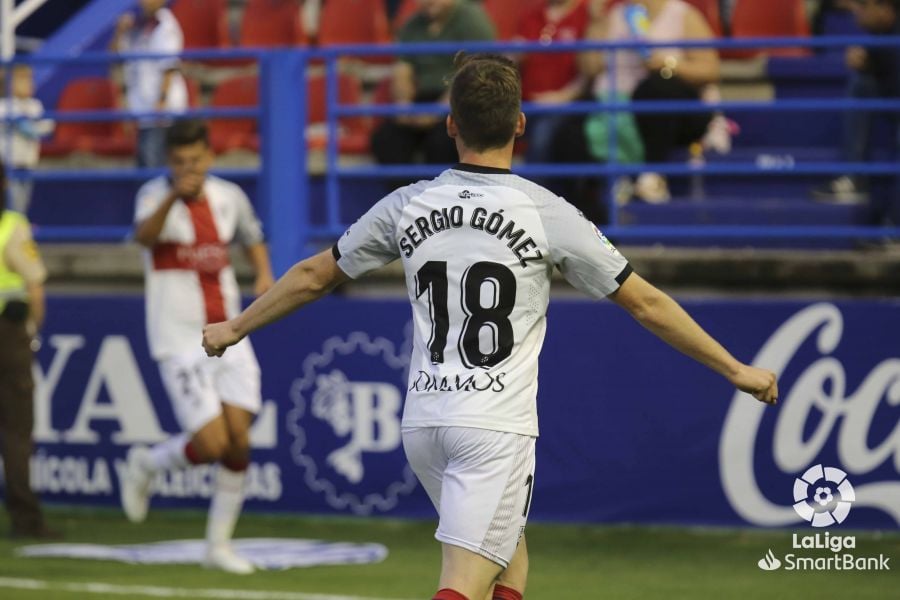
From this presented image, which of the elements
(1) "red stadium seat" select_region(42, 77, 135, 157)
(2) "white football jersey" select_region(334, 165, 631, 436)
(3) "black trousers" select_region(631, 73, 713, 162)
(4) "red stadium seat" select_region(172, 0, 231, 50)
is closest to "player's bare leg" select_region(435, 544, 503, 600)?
(2) "white football jersey" select_region(334, 165, 631, 436)

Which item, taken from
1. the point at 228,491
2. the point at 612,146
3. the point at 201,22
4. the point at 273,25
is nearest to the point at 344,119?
the point at 273,25

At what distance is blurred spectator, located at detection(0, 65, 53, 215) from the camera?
1236cm

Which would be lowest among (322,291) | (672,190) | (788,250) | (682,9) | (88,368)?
(322,291)

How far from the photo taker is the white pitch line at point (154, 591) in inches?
320

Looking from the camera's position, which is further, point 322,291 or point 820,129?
point 820,129

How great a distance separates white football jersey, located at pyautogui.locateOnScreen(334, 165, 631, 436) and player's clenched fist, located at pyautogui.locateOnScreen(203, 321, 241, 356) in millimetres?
709

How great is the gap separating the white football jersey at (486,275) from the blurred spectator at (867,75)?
19.0 feet

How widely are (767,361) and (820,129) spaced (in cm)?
259

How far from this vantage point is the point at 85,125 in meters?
14.8

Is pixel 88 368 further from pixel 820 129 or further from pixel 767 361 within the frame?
pixel 820 129

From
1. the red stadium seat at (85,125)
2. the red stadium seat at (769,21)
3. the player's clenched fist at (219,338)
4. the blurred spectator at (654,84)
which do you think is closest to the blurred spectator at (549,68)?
the blurred spectator at (654,84)

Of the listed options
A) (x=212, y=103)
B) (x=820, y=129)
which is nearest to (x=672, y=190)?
(x=820, y=129)

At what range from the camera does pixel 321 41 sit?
13.9m

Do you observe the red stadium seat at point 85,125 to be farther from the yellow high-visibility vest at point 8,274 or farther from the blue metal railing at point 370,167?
the yellow high-visibility vest at point 8,274
